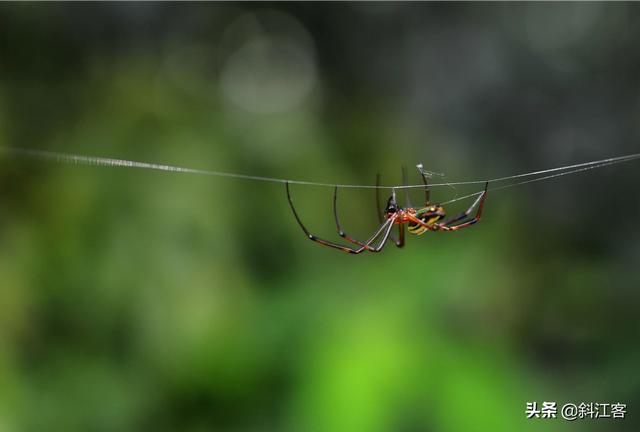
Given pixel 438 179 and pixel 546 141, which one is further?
pixel 546 141

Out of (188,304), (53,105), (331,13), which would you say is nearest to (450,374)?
(188,304)

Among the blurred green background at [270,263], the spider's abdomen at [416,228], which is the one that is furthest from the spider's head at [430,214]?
the blurred green background at [270,263]

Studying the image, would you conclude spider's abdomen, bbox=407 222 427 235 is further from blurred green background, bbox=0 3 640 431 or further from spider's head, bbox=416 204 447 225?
blurred green background, bbox=0 3 640 431

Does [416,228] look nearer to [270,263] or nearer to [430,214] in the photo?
[430,214]

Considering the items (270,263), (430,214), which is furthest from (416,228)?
(270,263)

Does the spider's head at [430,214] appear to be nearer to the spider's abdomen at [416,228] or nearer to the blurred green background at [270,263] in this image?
the spider's abdomen at [416,228]

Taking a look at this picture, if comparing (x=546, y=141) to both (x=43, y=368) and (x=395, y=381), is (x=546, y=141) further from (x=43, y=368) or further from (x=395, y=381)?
(x=43, y=368)

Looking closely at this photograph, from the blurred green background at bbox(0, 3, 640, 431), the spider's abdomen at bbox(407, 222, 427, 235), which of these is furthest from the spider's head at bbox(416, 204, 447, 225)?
the blurred green background at bbox(0, 3, 640, 431)
